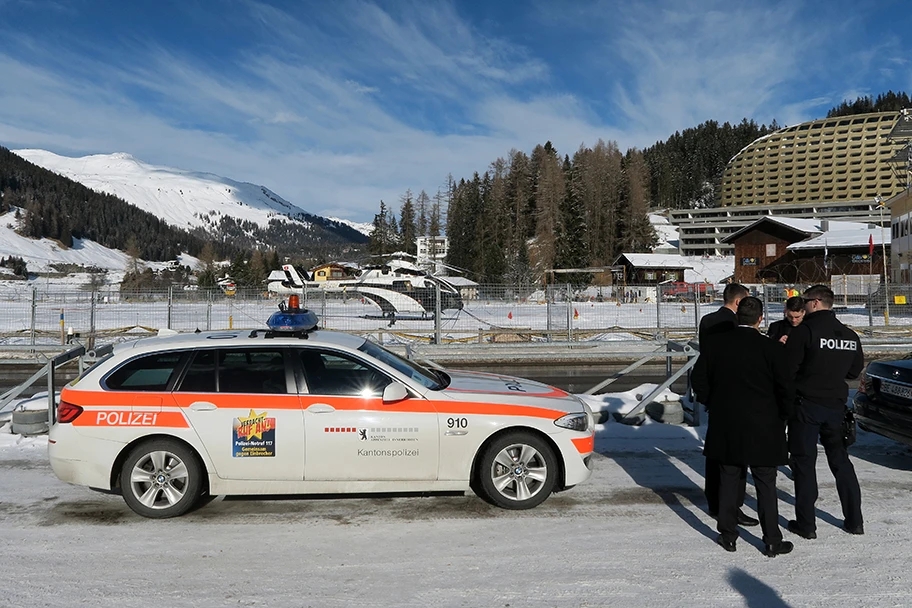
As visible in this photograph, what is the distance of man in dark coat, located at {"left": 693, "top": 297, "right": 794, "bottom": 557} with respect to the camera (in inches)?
175

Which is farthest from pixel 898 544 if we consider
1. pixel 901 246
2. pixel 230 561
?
pixel 901 246

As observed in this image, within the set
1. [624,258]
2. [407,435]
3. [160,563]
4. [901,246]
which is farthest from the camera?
[624,258]

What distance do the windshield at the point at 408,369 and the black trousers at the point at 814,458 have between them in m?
2.93

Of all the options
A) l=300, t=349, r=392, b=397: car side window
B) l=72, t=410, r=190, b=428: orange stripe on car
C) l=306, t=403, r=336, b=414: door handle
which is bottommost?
l=72, t=410, r=190, b=428: orange stripe on car

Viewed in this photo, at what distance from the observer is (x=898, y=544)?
4.76 metres

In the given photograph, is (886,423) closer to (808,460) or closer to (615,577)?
(808,460)

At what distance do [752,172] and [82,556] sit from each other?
157 metres

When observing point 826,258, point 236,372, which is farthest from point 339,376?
point 826,258

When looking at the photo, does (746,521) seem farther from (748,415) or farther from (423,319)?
(423,319)

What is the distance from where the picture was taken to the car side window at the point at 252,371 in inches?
216

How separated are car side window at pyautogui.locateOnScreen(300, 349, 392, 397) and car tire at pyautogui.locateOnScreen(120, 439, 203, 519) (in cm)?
120

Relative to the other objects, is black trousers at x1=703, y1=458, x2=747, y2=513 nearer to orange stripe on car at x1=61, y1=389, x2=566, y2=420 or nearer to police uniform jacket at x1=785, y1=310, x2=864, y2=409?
police uniform jacket at x1=785, y1=310, x2=864, y2=409

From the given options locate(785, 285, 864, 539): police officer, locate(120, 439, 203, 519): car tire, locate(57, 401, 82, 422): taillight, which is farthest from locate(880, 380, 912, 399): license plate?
locate(57, 401, 82, 422): taillight

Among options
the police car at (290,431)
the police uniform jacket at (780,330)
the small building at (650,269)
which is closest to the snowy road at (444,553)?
the police car at (290,431)
